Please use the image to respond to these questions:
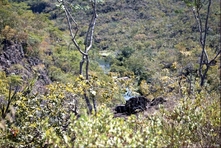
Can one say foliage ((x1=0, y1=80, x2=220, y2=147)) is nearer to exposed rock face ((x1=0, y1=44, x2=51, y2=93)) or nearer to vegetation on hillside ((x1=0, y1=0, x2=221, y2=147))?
vegetation on hillside ((x1=0, y1=0, x2=221, y2=147))

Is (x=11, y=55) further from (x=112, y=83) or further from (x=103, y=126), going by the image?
(x=103, y=126)

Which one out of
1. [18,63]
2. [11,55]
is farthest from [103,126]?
[18,63]

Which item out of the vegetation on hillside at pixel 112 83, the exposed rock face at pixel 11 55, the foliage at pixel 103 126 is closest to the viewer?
the foliage at pixel 103 126

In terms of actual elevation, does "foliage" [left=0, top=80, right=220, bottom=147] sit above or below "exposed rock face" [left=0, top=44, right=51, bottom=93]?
above

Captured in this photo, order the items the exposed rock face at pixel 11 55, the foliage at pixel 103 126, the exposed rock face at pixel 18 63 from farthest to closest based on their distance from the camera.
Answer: the exposed rock face at pixel 11 55, the exposed rock face at pixel 18 63, the foliage at pixel 103 126

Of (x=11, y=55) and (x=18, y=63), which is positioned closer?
(x=11, y=55)

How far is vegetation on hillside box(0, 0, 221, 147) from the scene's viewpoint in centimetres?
316

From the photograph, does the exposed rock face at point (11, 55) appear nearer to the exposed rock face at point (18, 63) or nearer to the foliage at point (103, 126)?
the exposed rock face at point (18, 63)

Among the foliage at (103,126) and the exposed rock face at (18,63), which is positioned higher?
the foliage at (103,126)

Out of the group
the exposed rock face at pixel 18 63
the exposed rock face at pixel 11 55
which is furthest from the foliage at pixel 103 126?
the exposed rock face at pixel 11 55

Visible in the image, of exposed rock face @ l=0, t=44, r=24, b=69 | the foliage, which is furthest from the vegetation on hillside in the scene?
exposed rock face @ l=0, t=44, r=24, b=69

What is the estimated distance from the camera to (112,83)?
579cm

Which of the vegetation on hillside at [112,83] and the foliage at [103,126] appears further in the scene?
the vegetation on hillside at [112,83]

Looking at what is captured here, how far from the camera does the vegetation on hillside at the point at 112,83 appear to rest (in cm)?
316
